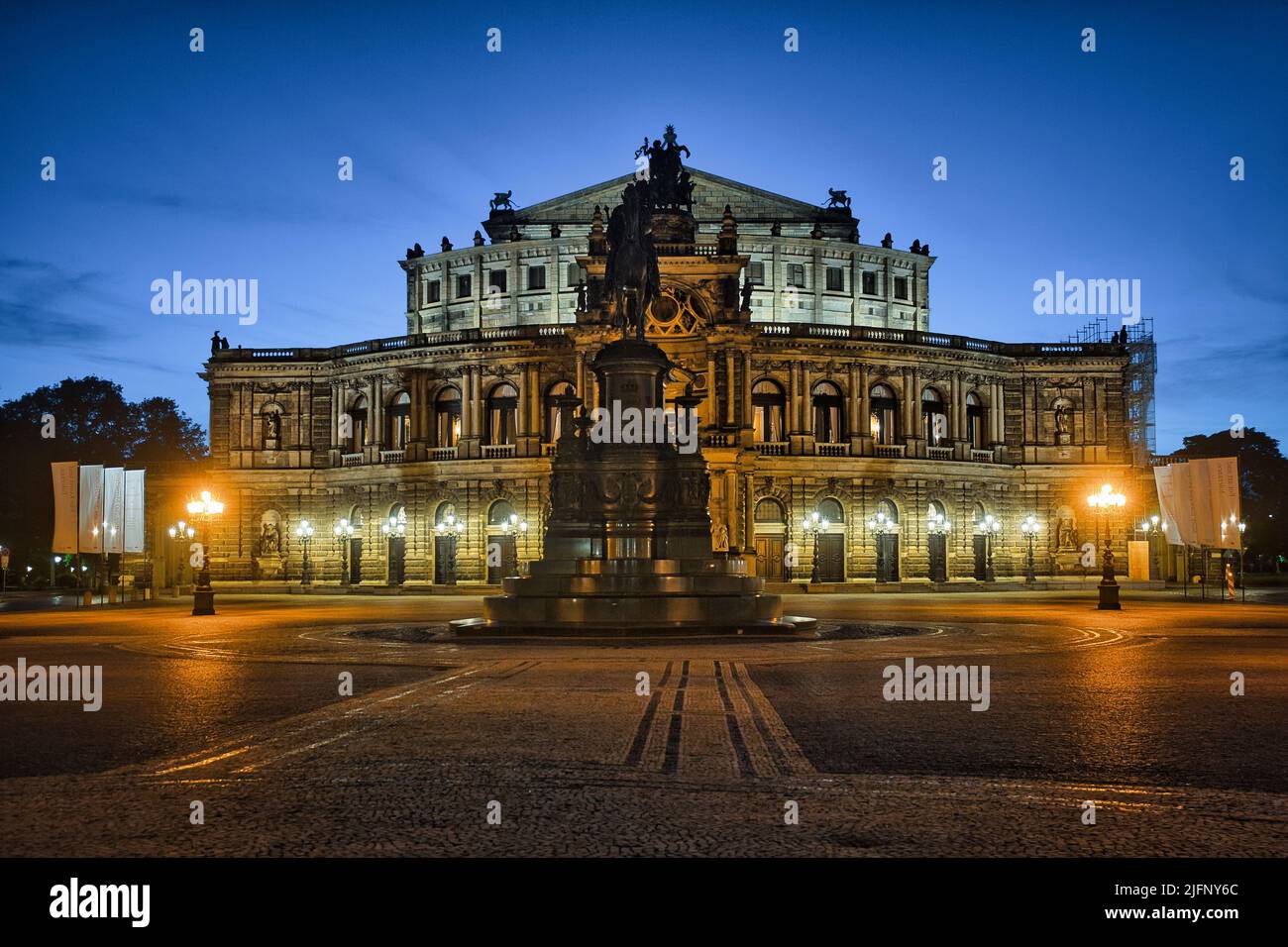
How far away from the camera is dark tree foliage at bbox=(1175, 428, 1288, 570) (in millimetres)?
99750

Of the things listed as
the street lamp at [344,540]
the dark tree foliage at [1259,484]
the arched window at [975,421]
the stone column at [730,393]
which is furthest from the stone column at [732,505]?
the dark tree foliage at [1259,484]

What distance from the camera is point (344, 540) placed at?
76812 mm

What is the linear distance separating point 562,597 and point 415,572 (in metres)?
48.9

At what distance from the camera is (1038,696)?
1472cm

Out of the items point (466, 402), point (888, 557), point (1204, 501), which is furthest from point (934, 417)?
point (466, 402)

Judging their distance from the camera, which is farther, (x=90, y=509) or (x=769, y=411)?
(x=769, y=411)

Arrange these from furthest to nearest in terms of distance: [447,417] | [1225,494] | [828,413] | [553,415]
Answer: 1. [447,417]
2. [828,413]
3. [553,415]
4. [1225,494]

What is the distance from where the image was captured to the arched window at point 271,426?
7950 centimetres

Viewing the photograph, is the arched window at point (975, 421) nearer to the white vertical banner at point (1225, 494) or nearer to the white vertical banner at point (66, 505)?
the white vertical banner at point (1225, 494)

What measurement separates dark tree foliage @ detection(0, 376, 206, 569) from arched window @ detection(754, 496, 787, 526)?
43.6 m

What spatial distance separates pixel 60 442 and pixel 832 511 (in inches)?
2314

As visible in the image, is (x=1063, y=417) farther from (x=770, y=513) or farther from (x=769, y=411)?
(x=770, y=513)

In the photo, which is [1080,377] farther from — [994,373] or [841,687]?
[841,687]

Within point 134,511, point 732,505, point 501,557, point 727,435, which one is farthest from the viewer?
point 501,557
